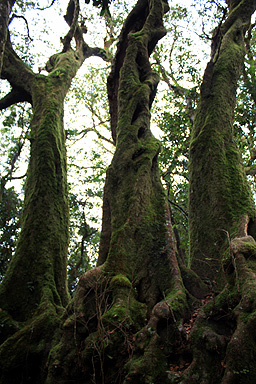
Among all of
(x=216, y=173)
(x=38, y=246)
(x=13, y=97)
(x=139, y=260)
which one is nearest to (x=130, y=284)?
(x=139, y=260)

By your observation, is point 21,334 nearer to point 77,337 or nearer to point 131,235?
point 77,337

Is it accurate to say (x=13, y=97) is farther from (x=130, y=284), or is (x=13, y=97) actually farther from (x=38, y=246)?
(x=130, y=284)

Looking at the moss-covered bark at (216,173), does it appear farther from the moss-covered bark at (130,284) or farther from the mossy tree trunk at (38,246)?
the mossy tree trunk at (38,246)

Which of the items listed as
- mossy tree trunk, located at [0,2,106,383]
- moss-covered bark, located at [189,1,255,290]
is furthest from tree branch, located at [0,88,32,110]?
moss-covered bark, located at [189,1,255,290]

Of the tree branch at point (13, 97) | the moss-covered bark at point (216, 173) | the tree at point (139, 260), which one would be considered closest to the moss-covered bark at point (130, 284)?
the tree at point (139, 260)

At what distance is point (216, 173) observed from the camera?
6078 mm

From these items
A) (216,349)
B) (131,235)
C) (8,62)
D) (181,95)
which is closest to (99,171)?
(181,95)

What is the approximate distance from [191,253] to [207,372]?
3145 mm

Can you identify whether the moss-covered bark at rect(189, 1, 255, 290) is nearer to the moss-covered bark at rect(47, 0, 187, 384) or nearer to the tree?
the tree

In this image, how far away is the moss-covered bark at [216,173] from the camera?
214 inches

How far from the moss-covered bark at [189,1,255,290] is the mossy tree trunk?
107 inches

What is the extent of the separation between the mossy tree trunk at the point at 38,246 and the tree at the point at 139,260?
2cm

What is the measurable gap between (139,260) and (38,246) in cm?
225

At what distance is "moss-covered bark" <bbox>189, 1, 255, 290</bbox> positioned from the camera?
214 inches
